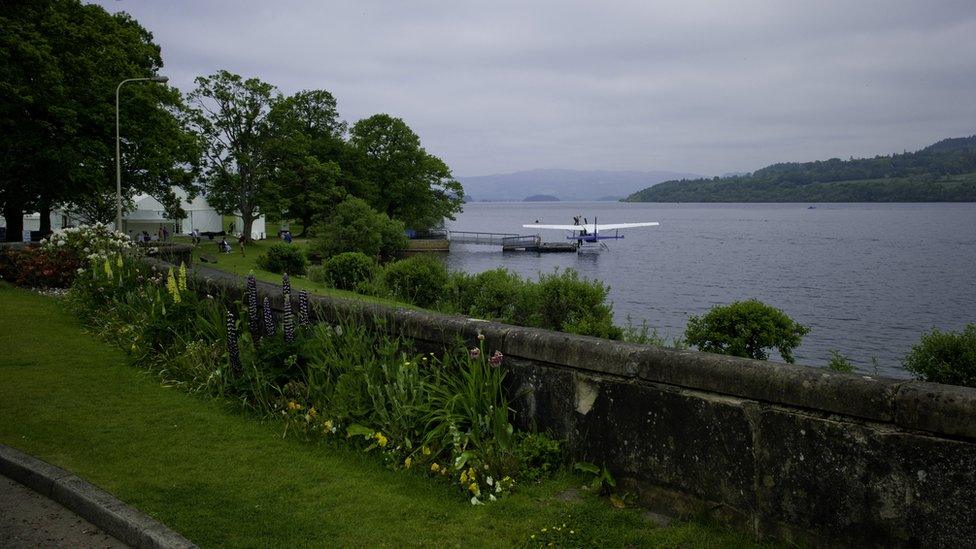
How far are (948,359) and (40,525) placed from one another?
15.1 metres

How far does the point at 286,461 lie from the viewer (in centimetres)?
518

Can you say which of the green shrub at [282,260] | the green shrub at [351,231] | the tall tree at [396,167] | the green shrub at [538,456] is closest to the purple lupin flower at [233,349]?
the green shrub at [538,456]

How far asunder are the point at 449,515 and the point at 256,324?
366 cm

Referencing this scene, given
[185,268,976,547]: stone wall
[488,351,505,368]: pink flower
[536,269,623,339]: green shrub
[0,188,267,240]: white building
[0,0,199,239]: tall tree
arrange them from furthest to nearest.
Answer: [0,188,267,240]: white building → [0,0,199,239]: tall tree → [536,269,623,339]: green shrub → [488,351,505,368]: pink flower → [185,268,976,547]: stone wall

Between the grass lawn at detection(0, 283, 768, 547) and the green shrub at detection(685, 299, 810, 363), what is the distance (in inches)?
538

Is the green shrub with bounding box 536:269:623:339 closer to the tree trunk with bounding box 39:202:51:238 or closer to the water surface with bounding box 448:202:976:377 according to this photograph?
the water surface with bounding box 448:202:976:377

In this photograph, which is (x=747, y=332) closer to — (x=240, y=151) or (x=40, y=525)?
(x=40, y=525)

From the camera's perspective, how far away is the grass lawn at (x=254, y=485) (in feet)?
13.0

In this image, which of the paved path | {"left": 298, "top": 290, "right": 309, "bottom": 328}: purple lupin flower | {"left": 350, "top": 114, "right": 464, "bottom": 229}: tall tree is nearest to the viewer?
the paved path

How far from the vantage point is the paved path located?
408 cm

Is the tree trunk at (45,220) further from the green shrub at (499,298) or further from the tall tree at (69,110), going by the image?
the green shrub at (499,298)

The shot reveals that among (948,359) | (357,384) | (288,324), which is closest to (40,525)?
(357,384)

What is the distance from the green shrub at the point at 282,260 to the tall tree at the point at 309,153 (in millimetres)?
11870

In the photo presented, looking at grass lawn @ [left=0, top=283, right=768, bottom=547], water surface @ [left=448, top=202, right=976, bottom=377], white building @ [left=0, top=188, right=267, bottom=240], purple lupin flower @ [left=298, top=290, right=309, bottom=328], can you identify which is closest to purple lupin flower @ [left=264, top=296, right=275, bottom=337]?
purple lupin flower @ [left=298, top=290, right=309, bottom=328]
